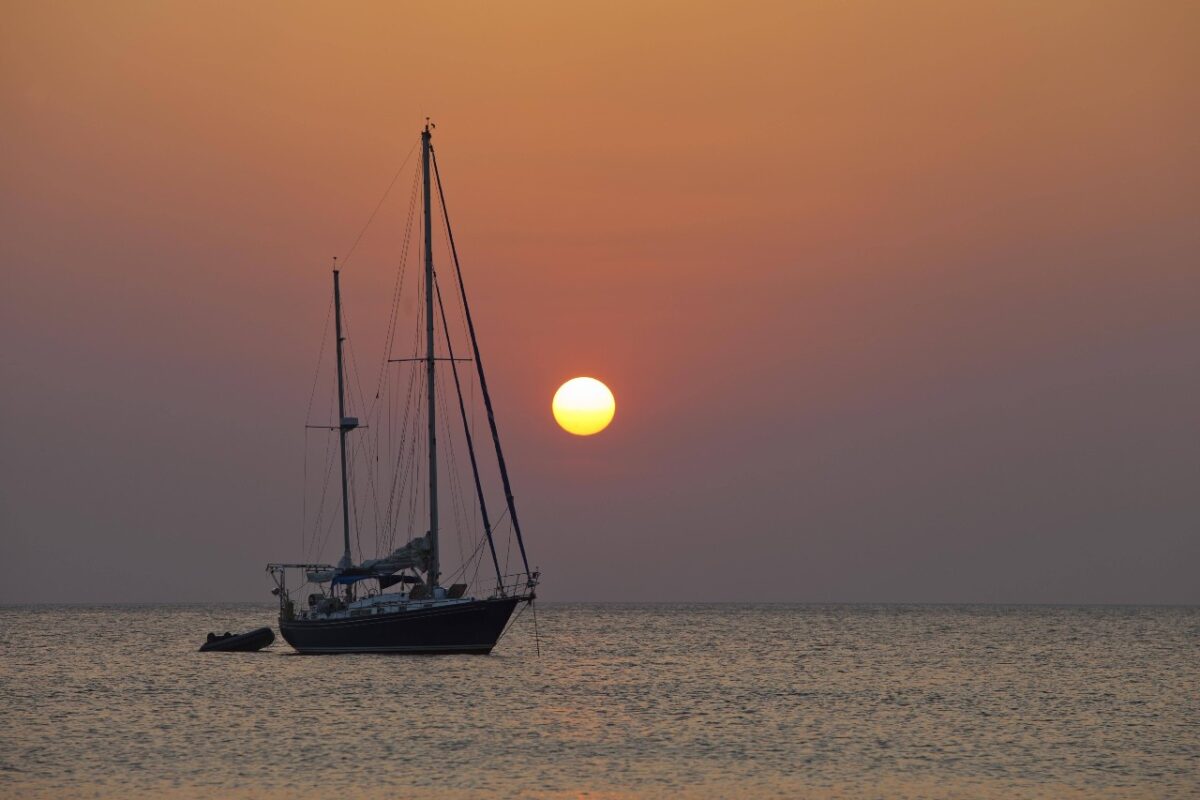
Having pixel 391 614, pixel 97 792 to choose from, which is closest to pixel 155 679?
pixel 391 614

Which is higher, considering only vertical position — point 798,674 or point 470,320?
point 470,320

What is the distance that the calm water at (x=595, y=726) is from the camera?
41969mm

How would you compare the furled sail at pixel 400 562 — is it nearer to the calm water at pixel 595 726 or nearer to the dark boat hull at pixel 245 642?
the calm water at pixel 595 726

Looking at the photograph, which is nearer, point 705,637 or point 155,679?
point 155,679

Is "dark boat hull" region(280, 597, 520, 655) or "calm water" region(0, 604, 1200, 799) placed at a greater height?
"dark boat hull" region(280, 597, 520, 655)

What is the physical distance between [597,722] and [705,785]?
642 inches

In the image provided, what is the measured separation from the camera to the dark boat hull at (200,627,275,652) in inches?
4104

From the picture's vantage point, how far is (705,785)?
136ft

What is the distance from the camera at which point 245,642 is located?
346 feet

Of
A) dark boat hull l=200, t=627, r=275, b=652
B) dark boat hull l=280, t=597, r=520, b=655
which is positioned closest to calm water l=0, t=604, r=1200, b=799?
dark boat hull l=280, t=597, r=520, b=655

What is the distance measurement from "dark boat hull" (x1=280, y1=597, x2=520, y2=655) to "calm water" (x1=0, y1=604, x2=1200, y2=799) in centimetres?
150

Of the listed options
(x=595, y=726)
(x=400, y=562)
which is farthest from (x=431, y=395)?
(x=595, y=726)

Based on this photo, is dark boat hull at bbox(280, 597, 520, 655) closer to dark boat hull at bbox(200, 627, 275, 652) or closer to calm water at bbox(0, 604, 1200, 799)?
calm water at bbox(0, 604, 1200, 799)

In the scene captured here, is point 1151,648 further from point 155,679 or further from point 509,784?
point 509,784
